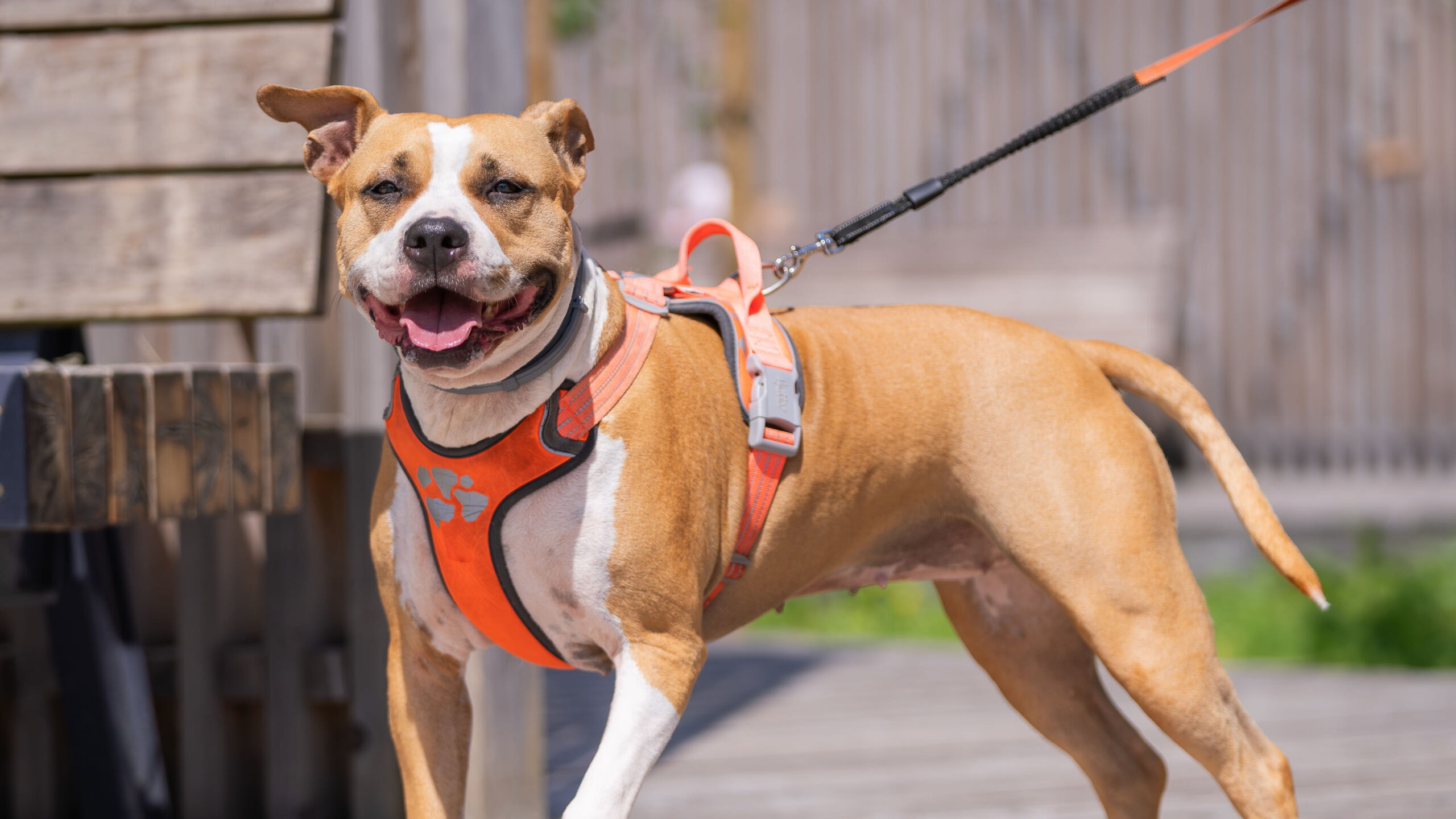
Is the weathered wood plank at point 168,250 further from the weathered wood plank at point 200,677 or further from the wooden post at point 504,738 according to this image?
the wooden post at point 504,738

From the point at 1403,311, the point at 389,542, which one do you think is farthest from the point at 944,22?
the point at 389,542

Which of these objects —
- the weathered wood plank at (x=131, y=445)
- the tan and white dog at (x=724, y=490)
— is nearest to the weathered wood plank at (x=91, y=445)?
the weathered wood plank at (x=131, y=445)

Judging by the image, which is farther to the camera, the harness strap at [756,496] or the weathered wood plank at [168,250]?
the weathered wood plank at [168,250]

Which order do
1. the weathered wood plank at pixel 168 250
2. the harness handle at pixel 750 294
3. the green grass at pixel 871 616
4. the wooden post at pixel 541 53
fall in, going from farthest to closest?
the green grass at pixel 871 616 → the wooden post at pixel 541 53 → the weathered wood plank at pixel 168 250 → the harness handle at pixel 750 294

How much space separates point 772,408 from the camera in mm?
2314

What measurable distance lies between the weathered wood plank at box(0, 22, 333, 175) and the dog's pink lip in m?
1.24

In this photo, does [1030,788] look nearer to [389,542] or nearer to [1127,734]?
[1127,734]

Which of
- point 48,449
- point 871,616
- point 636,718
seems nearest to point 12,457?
point 48,449

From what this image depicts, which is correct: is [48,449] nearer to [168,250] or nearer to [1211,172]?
[168,250]

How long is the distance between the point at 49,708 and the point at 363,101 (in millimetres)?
2100

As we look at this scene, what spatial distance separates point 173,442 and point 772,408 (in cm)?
115

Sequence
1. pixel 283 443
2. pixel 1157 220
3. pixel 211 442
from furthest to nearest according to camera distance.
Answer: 1. pixel 1157 220
2. pixel 283 443
3. pixel 211 442

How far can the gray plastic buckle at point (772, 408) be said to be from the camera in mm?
2311

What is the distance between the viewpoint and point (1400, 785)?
12.8 ft
